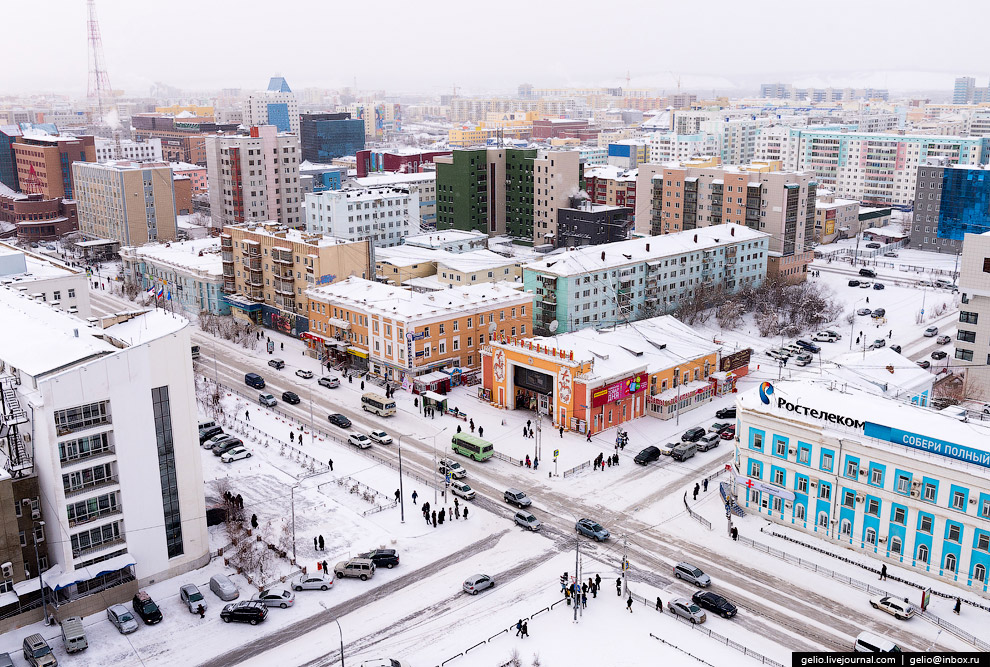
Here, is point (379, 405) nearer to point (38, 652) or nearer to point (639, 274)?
point (38, 652)

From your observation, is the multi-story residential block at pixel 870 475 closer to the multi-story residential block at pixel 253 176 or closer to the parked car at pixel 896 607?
the parked car at pixel 896 607

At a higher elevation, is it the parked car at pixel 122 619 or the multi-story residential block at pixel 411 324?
the multi-story residential block at pixel 411 324

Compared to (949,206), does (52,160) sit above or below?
above

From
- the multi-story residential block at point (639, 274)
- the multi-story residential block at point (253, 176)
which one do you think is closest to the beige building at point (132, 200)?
the multi-story residential block at point (253, 176)

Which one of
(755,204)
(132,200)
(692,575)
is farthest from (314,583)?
(132,200)


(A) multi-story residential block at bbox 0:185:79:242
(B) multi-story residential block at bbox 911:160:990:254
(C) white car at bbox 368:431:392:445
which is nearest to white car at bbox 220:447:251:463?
(C) white car at bbox 368:431:392:445

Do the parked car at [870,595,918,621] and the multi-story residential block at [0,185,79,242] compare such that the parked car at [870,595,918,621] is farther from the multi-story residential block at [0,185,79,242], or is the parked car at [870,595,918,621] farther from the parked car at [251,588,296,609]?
the multi-story residential block at [0,185,79,242]
